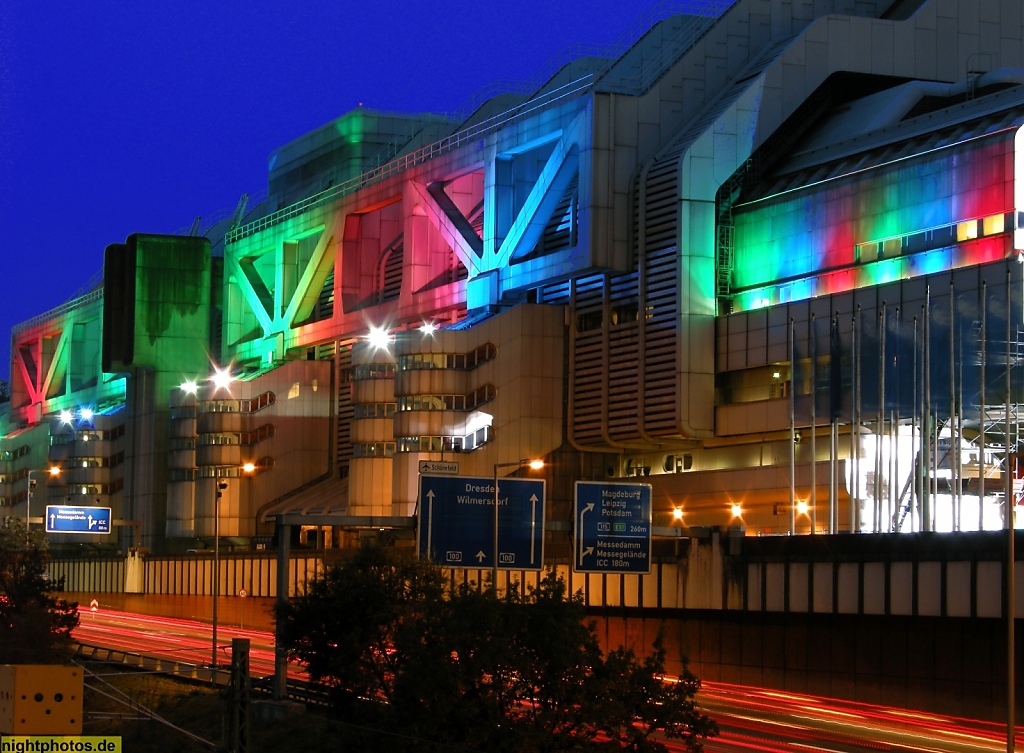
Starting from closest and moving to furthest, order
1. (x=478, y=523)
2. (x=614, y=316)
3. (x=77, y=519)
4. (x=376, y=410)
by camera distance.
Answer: (x=478, y=523), (x=614, y=316), (x=376, y=410), (x=77, y=519)

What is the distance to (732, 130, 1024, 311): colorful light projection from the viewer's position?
82500 mm

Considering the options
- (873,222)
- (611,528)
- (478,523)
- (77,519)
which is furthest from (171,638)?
(478,523)

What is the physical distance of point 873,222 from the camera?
289ft

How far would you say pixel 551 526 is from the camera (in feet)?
220

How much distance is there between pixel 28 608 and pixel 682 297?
35.8 meters

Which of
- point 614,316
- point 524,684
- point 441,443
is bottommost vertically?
point 524,684

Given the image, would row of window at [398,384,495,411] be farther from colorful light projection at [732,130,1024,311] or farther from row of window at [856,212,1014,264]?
row of window at [856,212,1014,264]

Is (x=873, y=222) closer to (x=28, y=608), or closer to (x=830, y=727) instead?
(x=830, y=727)

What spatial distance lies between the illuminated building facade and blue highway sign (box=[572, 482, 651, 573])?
47.9 feet

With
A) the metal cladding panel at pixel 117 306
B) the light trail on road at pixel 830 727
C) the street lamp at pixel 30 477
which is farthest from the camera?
the street lamp at pixel 30 477

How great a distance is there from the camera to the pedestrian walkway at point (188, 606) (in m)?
114

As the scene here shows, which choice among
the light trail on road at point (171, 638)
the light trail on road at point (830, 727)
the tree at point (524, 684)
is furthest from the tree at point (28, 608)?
the tree at point (524, 684)

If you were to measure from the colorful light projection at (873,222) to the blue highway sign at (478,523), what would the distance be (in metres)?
30.1

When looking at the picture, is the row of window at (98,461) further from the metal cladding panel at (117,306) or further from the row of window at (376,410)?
the row of window at (376,410)
